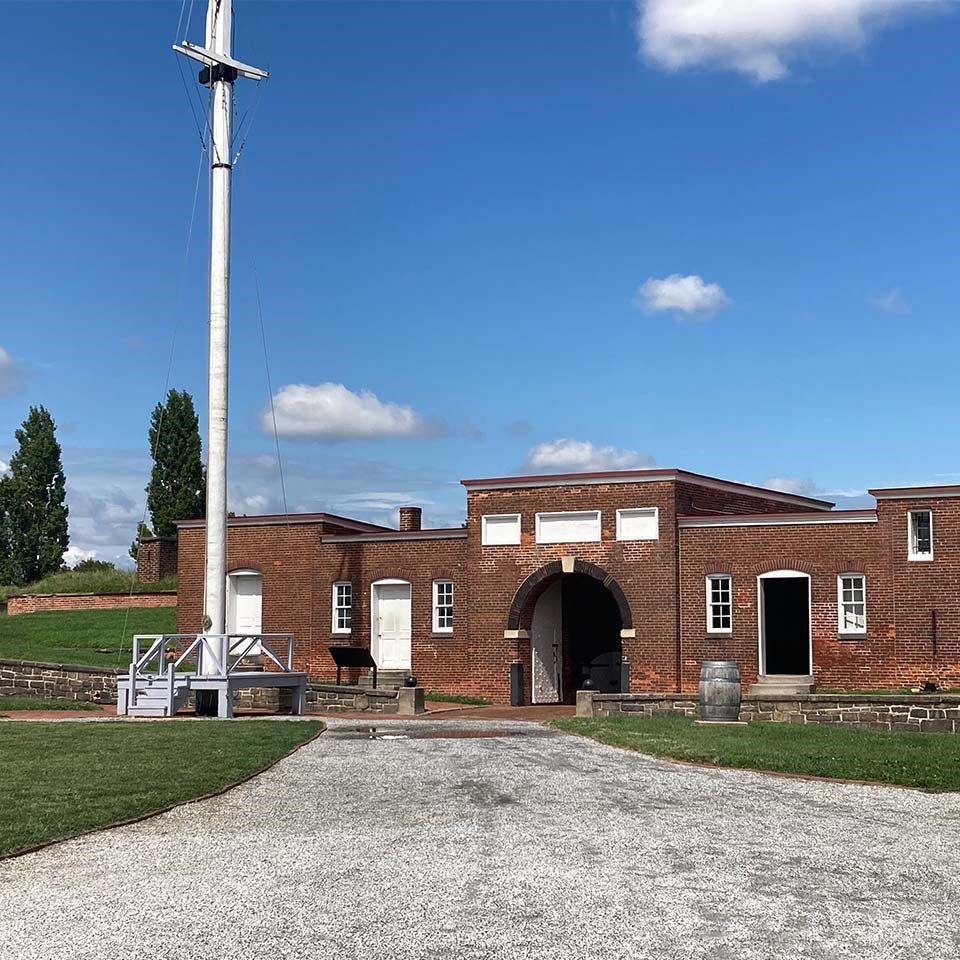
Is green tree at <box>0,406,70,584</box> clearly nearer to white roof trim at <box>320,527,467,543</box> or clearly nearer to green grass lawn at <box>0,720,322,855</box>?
white roof trim at <box>320,527,467,543</box>

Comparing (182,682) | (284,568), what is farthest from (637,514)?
(182,682)

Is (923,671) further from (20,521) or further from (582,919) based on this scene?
(20,521)

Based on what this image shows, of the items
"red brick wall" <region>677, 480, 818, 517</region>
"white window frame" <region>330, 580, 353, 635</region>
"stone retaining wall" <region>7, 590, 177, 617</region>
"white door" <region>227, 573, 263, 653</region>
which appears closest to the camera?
"red brick wall" <region>677, 480, 818, 517</region>

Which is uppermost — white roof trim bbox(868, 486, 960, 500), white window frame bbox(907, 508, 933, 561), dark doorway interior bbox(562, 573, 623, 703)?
white roof trim bbox(868, 486, 960, 500)

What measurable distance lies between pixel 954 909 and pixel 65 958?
5.48 m

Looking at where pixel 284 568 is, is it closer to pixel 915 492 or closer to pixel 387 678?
pixel 387 678

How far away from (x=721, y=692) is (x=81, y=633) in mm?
22463

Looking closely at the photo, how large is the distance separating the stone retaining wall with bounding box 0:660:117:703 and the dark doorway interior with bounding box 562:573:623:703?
10722 mm

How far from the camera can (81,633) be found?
3669 centimetres

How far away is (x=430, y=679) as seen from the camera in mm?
30359

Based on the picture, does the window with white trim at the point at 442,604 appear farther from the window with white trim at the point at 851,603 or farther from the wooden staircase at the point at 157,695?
the window with white trim at the point at 851,603

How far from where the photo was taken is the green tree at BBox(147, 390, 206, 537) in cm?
5342

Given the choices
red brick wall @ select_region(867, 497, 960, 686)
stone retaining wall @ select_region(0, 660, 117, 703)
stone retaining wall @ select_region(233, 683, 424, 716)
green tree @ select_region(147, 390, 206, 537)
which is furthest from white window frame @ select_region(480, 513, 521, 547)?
green tree @ select_region(147, 390, 206, 537)

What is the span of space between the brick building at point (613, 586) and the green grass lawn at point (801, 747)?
6.21 meters
